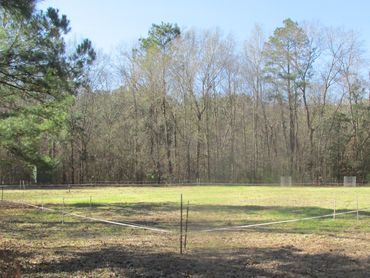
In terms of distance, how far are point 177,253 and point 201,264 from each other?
4.58 ft

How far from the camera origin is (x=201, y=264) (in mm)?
9008

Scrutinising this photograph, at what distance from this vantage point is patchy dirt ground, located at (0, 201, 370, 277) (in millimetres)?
8438

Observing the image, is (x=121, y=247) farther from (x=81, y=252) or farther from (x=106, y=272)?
(x=106, y=272)

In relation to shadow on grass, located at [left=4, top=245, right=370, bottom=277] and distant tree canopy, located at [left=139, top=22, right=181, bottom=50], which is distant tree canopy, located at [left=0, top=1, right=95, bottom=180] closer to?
shadow on grass, located at [left=4, top=245, right=370, bottom=277]

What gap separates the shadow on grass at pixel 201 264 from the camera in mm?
8297

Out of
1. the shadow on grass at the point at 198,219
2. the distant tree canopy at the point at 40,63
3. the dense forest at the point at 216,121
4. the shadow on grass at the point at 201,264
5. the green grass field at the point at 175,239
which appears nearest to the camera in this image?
the shadow on grass at the point at 201,264

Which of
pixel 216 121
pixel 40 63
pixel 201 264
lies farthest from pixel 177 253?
pixel 216 121

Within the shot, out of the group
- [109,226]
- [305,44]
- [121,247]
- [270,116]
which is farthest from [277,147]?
[121,247]

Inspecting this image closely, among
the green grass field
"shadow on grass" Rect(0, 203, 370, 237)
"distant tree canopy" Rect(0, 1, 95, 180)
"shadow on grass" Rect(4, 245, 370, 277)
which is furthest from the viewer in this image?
"distant tree canopy" Rect(0, 1, 95, 180)

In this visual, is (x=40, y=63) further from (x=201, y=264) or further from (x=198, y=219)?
(x=201, y=264)

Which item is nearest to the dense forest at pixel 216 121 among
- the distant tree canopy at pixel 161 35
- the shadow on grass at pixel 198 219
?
the distant tree canopy at pixel 161 35

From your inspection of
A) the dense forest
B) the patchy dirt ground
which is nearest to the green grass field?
the patchy dirt ground

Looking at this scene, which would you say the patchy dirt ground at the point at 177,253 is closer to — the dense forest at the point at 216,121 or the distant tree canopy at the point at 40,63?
the distant tree canopy at the point at 40,63

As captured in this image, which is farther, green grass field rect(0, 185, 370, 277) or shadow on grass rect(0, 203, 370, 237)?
shadow on grass rect(0, 203, 370, 237)
